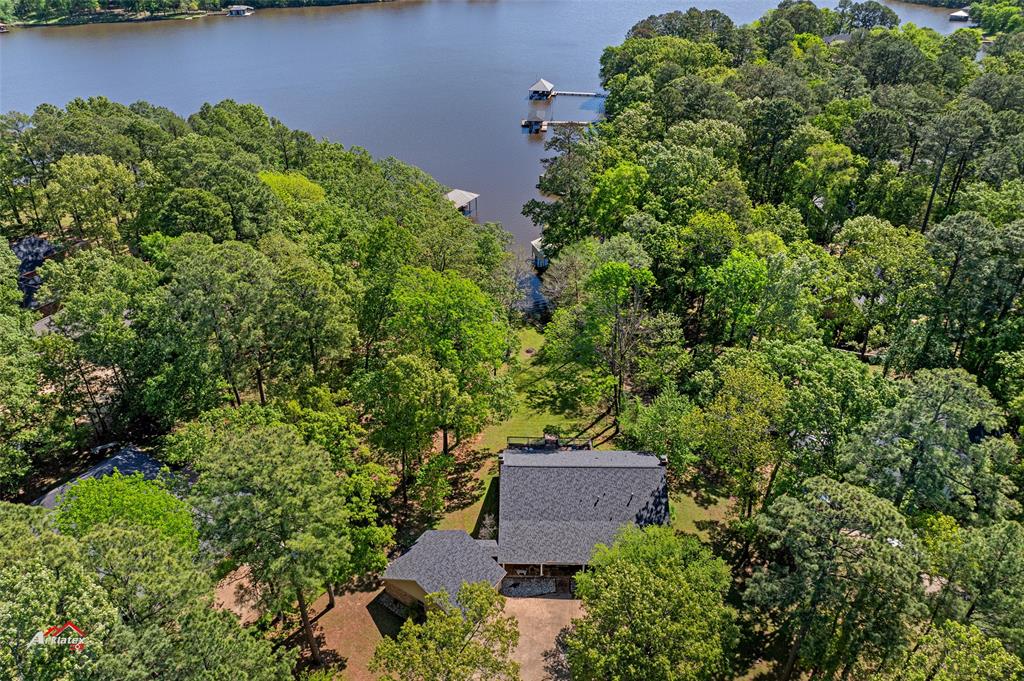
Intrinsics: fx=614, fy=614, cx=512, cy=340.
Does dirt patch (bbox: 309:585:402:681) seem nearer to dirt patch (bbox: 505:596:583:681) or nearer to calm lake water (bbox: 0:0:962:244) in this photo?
dirt patch (bbox: 505:596:583:681)

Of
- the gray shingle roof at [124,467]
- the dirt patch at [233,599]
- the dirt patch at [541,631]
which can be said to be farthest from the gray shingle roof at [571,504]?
the gray shingle roof at [124,467]

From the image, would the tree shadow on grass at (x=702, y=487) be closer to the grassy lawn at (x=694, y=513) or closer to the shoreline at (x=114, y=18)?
the grassy lawn at (x=694, y=513)

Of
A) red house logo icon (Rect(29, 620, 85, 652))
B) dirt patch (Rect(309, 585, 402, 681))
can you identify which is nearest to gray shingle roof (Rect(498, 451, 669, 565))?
dirt patch (Rect(309, 585, 402, 681))

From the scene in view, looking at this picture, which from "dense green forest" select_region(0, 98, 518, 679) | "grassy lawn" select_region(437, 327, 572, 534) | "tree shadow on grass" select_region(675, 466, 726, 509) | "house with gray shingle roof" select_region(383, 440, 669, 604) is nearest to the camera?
"dense green forest" select_region(0, 98, 518, 679)

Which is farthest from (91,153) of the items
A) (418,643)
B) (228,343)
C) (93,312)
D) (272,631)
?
(418,643)

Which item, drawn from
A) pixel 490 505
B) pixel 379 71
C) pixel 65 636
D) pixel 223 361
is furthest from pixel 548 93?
pixel 65 636

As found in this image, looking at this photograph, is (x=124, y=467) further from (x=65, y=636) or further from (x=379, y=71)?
(x=379, y=71)
